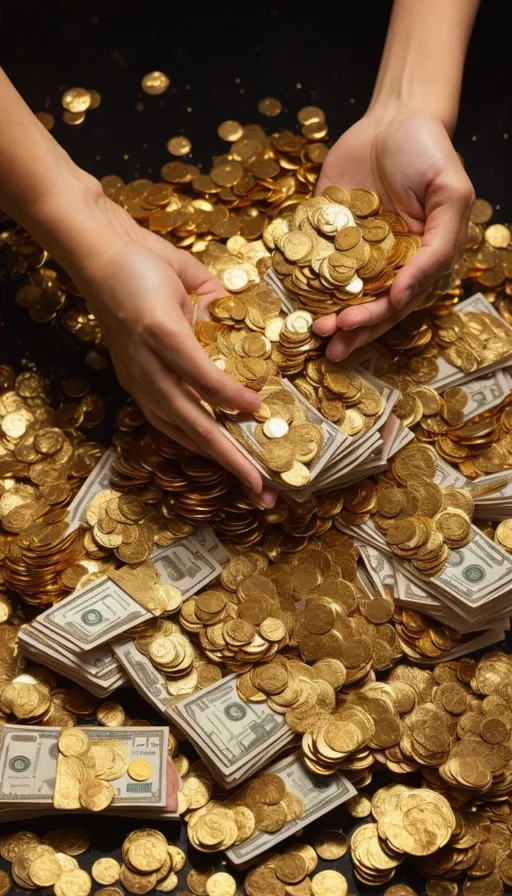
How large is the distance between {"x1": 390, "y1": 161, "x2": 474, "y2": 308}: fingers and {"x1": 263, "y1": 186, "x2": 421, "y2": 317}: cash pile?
0.04m

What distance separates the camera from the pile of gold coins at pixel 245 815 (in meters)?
1.73

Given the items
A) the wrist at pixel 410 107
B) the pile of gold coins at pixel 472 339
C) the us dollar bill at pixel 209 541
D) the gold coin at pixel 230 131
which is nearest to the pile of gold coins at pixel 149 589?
the us dollar bill at pixel 209 541

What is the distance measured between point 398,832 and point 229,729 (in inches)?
14.2

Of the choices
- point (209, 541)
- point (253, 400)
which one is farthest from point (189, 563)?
point (253, 400)

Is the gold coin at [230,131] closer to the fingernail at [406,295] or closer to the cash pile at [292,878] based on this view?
the fingernail at [406,295]

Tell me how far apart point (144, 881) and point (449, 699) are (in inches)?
26.4

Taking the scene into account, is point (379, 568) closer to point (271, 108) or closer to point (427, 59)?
point (427, 59)

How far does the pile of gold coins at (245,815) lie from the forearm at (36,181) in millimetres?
1100

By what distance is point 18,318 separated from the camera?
2.27 m

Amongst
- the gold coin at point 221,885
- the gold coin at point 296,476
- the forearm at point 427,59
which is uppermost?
the forearm at point 427,59

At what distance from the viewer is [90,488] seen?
77.6 inches

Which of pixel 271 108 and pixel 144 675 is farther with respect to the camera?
pixel 271 108

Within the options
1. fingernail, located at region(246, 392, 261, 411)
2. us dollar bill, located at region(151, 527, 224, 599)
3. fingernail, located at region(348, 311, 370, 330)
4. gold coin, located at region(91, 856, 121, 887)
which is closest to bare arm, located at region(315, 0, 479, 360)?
fingernail, located at region(348, 311, 370, 330)

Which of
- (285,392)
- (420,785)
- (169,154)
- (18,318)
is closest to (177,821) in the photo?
(420,785)
